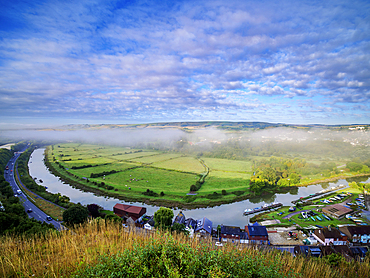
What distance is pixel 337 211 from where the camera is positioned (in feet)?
54.9

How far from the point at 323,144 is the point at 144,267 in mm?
64679

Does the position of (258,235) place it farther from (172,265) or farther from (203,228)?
(172,265)

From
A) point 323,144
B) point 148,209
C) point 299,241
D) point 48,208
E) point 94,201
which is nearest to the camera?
point 299,241

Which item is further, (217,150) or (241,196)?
(217,150)

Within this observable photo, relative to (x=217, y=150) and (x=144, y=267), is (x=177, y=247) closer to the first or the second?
(x=144, y=267)

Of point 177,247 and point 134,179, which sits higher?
point 177,247

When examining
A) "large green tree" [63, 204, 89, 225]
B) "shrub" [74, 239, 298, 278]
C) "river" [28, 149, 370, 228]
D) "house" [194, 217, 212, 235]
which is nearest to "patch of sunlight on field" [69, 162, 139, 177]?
"river" [28, 149, 370, 228]

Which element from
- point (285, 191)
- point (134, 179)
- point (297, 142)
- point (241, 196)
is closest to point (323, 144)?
point (297, 142)

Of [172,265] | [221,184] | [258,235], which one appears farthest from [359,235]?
[172,265]

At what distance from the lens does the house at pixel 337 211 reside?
16312 mm

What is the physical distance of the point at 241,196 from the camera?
23.1 meters

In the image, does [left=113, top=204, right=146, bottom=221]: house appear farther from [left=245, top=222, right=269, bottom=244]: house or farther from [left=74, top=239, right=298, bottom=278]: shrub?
[left=74, top=239, right=298, bottom=278]: shrub

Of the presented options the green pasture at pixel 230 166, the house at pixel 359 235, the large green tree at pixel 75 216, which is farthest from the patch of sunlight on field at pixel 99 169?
the house at pixel 359 235

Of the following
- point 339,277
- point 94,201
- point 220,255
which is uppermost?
point 220,255
